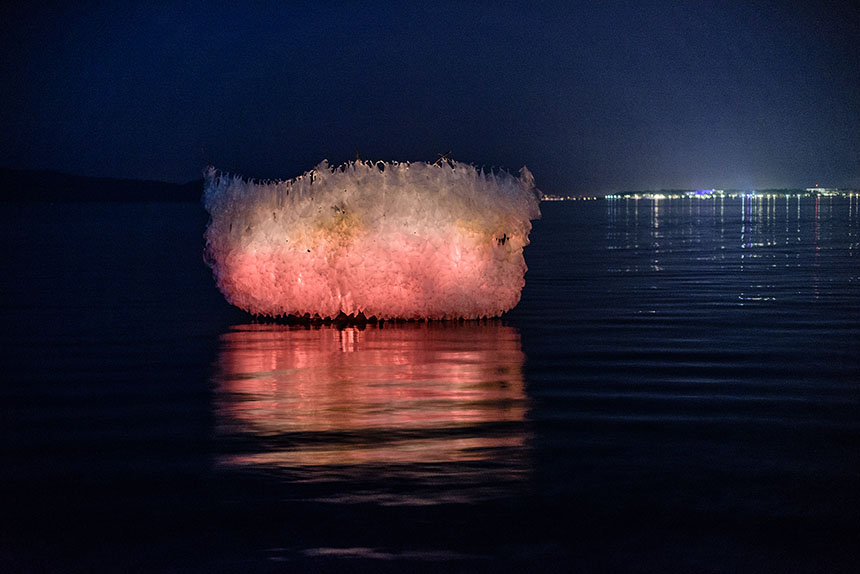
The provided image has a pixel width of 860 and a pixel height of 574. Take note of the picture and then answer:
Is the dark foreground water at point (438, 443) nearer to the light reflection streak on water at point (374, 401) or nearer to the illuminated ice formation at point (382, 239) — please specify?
Answer: the light reflection streak on water at point (374, 401)

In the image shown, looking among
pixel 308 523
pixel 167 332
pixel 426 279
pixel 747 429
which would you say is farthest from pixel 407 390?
pixel 167 332

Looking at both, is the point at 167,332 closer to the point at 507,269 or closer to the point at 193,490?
the point at 507,269

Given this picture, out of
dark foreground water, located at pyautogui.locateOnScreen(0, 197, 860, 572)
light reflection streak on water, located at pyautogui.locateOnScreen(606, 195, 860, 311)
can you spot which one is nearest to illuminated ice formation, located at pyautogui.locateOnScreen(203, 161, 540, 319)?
dark foreground water, located at pyautogui.locateOnScreen(0, 197, 860, 572)

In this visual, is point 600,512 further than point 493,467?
No

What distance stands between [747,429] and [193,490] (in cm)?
561

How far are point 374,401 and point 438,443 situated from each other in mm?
2159

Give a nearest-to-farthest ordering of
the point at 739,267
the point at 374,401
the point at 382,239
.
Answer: the point at 374,401 → the point at 382,239 → the point at 739,267

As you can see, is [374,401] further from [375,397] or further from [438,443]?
[438,443]

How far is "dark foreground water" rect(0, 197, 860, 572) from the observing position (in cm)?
737

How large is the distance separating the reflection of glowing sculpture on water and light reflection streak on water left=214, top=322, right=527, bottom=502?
0.01m

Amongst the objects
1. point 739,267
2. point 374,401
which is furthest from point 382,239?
point 739,267

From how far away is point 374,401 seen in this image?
12.2 m

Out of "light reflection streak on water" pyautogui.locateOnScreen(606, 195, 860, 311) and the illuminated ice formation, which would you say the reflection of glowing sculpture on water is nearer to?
the illuminated ice formation

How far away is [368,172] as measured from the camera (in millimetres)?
19250
